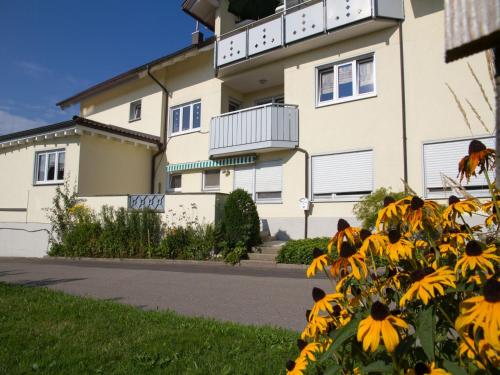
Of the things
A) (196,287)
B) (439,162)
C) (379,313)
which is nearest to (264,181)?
(439,162)

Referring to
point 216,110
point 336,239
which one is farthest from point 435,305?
point 216,110

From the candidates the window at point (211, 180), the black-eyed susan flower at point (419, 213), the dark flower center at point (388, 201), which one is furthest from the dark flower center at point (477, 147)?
the window at point (211, 180)

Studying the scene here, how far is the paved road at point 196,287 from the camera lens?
625 cm

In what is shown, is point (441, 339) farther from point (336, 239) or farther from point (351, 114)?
point (351, 114)

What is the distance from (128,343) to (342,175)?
11158 millimetres

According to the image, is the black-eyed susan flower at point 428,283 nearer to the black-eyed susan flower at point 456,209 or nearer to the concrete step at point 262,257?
the black-eyed susan flower at point 456,209

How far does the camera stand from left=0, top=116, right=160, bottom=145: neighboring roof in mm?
16984

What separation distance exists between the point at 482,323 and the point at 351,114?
13.6 m

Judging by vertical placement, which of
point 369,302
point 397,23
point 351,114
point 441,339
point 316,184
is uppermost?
point 397,23

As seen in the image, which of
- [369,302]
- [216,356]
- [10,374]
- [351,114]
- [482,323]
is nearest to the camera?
[482,323]

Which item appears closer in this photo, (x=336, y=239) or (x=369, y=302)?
(x=369, y=302)

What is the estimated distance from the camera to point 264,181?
1636 cm

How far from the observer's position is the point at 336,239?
221 cm

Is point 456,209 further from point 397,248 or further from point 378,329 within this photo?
point 378,329
